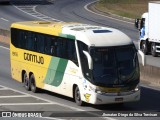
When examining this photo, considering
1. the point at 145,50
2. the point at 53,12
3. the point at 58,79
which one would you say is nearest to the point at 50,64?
the point at 58,79

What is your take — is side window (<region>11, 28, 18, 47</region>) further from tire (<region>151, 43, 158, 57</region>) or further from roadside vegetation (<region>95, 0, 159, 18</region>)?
roadside vegetation (<region>95, 0, 159, 18</region>)

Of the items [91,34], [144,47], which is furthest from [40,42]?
[144,47]

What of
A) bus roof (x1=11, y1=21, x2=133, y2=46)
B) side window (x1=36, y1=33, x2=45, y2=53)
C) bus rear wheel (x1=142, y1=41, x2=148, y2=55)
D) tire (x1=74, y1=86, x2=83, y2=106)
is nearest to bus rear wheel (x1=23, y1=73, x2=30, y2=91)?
side window (x1=36, y1=33, x2=45, y2=53)

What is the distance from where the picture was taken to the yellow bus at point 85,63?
23.6m

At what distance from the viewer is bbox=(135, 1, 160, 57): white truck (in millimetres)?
40375

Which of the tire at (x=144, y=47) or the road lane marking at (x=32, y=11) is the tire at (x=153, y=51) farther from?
the road lane marking at (x=32, y=11)

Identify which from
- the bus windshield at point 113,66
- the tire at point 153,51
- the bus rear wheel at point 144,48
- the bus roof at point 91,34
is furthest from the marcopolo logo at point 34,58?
the bus rear wheel at point 144,48

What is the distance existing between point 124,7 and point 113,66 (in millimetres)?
44965

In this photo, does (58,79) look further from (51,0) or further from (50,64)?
(51,0)

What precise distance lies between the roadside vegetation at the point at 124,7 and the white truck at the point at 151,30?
19.5 metres

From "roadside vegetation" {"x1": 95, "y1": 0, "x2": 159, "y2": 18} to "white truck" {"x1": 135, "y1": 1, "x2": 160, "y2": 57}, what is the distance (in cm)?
1946

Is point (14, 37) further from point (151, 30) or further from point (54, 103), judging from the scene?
point (151, 30)

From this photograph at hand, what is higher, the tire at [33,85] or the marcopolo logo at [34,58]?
the marcopolo logo at [34,58]

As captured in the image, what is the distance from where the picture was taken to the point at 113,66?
2375 cm
